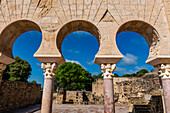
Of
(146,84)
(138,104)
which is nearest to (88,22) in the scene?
(138,104)

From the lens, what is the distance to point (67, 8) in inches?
237

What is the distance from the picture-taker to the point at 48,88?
530 centimetres

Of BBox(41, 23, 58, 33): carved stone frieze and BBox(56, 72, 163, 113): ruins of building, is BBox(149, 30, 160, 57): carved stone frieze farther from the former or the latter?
BBox(41, 23, 58, 33): carved stone frieze

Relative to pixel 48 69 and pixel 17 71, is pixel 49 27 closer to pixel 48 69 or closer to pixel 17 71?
pixel 48 69

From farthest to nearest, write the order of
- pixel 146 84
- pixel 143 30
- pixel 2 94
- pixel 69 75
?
pixel 69 75
pixel 146 84
pixel 2 94
pixel 143 30

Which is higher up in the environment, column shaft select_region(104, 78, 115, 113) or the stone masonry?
the stone masonry

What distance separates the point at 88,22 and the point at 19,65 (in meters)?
28.8

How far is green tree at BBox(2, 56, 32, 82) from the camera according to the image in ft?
91.7

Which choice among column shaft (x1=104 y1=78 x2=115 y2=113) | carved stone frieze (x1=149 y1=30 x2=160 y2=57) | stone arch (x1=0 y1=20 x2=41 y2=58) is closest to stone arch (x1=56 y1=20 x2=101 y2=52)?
stone arch (x1=0 y1=20 x2=41 y2=58)

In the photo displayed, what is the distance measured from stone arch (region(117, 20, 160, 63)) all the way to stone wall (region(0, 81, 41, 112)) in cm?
1343

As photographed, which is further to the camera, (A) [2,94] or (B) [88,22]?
(A) [2,94]

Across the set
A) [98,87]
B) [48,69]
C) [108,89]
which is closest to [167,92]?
[108,89]

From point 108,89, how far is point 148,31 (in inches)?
145

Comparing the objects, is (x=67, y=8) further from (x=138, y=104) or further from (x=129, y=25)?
(x=138, y=104)
